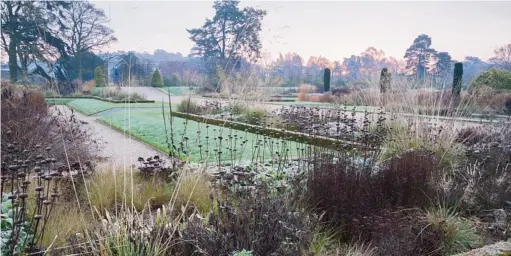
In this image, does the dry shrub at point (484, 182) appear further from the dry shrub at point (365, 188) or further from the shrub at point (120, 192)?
the shrub at point (120, 192)

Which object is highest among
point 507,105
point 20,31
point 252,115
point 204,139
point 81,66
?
point 20,31

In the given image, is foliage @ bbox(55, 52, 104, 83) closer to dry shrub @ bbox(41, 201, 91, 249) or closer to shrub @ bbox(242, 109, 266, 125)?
shrub @ bbox(242, 109, 266, 125)

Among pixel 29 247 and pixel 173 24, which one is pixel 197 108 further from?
pixel 29 247

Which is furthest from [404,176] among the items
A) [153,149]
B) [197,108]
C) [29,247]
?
[197,108]

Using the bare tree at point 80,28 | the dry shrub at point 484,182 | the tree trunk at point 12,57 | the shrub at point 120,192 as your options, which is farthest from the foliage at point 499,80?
the tree trunk at point 12,57

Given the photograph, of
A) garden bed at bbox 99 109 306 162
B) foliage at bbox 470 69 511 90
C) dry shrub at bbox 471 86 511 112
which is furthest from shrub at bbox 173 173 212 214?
foliage at bbox 470 69 511 90

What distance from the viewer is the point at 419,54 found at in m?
16.0

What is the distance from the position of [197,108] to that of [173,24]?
5995mm

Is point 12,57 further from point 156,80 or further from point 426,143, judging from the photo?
point 426,143

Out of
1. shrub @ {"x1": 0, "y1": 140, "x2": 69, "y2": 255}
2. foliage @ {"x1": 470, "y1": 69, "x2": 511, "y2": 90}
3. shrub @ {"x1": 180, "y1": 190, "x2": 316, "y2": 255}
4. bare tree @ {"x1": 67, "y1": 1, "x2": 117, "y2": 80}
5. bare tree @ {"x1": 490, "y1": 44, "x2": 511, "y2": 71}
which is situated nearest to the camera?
shrub @ {"x1": 0, "y1": 140, "x2": 69, "y2": 255}

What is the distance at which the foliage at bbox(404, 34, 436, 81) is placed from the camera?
15352mm

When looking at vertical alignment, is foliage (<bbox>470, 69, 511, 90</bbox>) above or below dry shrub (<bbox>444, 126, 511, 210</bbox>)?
above

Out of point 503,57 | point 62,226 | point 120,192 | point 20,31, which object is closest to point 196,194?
point 120,192

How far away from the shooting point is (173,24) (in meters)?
3.90
